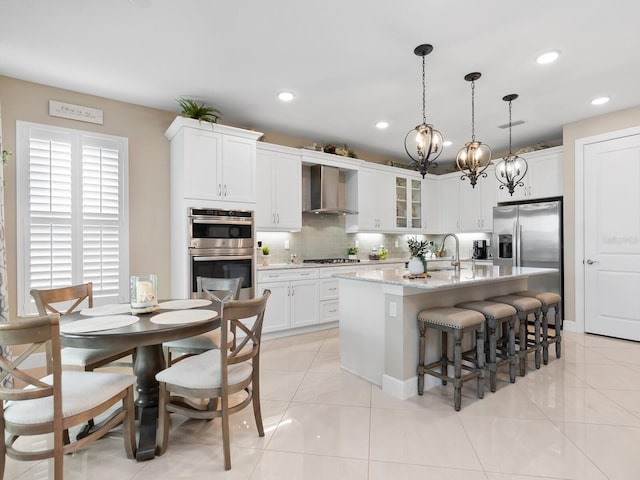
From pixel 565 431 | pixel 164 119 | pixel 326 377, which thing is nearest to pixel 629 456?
pixel 565 431

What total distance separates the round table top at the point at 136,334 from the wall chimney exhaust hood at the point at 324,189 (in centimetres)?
320

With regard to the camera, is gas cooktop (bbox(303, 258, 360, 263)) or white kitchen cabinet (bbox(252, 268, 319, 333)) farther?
gas cooktop (bbox(303, 258, 360, 263))

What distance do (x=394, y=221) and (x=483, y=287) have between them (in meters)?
2.73

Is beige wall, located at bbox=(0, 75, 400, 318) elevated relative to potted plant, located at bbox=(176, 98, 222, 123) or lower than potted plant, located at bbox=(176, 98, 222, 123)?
lower

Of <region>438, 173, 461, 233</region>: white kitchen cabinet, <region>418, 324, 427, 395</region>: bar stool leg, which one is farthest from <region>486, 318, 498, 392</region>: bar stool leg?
<region>438, 173, 461, 233</region>: white kitchen cabinet

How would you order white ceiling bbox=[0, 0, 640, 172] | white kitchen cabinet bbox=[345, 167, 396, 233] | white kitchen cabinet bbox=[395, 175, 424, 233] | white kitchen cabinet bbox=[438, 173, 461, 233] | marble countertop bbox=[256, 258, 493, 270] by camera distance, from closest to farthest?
white ceiling bbox=[0, 0, 640, 172]
marble countertop bbox=[256, 258, 493, 270]
white kitchen cabinet bbox=[345, 167, 396, 233]
white kitchen cabinet bbox=[395, 175, 424, 233]
white kitchen cabinet bbox=[438, 173, 461, 233]

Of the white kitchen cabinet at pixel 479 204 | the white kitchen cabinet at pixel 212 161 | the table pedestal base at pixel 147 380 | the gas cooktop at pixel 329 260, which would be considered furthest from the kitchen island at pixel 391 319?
the white kitchen cabinet at pixel 479 204

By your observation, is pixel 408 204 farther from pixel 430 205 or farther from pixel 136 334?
pixel 136 334

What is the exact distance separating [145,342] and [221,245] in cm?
208

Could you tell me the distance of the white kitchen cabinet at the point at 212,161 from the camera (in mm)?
3648

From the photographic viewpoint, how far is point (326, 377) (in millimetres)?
3055

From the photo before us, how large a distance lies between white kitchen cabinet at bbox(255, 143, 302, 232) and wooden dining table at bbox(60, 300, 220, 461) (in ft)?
7.03

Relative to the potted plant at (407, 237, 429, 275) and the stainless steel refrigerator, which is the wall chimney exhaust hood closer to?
the potted plant at (407, 237, 429, 275)

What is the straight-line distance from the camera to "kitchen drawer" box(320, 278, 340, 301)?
15.2 ft
